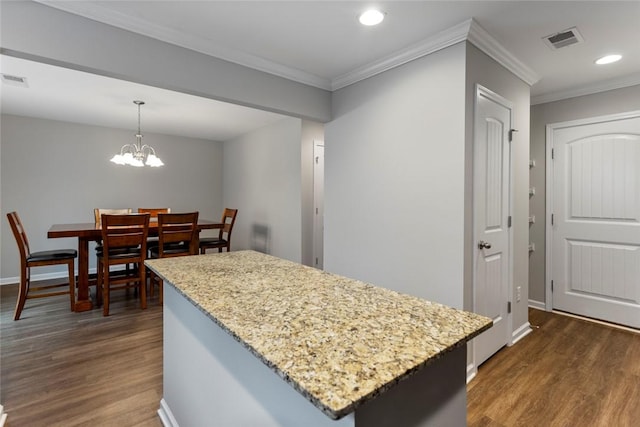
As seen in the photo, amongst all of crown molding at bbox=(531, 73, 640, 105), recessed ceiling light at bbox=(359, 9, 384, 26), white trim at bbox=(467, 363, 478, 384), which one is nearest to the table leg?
recessed ceiling light at bbox=(359, 9, 384, 26)

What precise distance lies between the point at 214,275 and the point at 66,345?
6.94ft

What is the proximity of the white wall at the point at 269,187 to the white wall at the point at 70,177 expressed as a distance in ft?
3.17

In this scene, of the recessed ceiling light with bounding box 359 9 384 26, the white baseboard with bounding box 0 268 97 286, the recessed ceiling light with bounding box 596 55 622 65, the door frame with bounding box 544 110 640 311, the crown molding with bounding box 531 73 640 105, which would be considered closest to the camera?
the recessed ceiling light with bounding box 359 9 384 26

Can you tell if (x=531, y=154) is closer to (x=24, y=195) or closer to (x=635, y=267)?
(x=635, y=267)

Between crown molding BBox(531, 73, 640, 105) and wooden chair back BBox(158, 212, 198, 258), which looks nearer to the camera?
crown molding BBox(531, 73, 640, 105)

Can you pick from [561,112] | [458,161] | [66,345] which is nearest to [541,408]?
[458,161]

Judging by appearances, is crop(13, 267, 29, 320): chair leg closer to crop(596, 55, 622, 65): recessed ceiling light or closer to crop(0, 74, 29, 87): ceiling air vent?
crop(0, 74, 29, 87): ceiling air vent

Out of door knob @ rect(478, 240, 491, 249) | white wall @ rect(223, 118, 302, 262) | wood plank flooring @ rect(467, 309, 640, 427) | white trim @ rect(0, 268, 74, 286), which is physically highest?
white wall @ rect(223, 118, 302, 262)

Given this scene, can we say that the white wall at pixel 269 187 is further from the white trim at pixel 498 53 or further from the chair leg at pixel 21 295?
the chair leg at pixel 21 295

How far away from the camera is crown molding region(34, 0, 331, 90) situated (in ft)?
5.77

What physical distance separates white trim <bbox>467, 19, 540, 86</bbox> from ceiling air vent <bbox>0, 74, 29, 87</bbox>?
13.0ft

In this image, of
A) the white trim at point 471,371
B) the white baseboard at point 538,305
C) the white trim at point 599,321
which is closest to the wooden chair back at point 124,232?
the white trim at point 471,371

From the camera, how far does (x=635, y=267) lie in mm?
2801

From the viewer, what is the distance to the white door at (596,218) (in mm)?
2812
